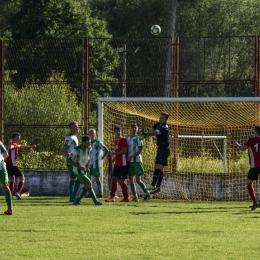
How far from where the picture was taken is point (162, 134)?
1992 centimetres

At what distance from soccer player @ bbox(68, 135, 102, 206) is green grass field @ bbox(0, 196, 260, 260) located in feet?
1.20

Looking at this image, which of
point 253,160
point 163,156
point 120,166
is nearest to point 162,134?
point 163,156

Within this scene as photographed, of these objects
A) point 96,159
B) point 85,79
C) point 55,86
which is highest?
point 85,79

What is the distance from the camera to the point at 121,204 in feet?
63.5

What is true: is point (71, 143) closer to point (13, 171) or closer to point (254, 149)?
point (13, 171)

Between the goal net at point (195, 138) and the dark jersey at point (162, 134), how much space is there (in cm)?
193

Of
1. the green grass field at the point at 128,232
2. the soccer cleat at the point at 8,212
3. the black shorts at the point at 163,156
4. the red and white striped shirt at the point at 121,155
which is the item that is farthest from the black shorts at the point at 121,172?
the soccer cleat at the point at 8,212

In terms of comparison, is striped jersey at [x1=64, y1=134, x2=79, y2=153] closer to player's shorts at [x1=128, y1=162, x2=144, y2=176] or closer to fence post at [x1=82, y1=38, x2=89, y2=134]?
player's shorts at [x1=128, y1=162, x2=144, y2=176]

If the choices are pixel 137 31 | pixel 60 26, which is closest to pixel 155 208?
pixel 60 26

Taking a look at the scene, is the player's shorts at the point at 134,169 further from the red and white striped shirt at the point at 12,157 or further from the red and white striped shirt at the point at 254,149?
the red and white striped shirt at the point at 254,149

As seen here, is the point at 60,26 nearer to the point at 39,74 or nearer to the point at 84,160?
the point at 39,74

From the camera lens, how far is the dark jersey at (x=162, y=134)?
19.8m

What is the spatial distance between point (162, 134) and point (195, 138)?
11.4ft

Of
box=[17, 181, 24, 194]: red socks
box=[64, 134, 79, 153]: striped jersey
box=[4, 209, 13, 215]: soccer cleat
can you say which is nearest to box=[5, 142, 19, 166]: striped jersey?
box=[17, 181, 24, 194]: red socks
